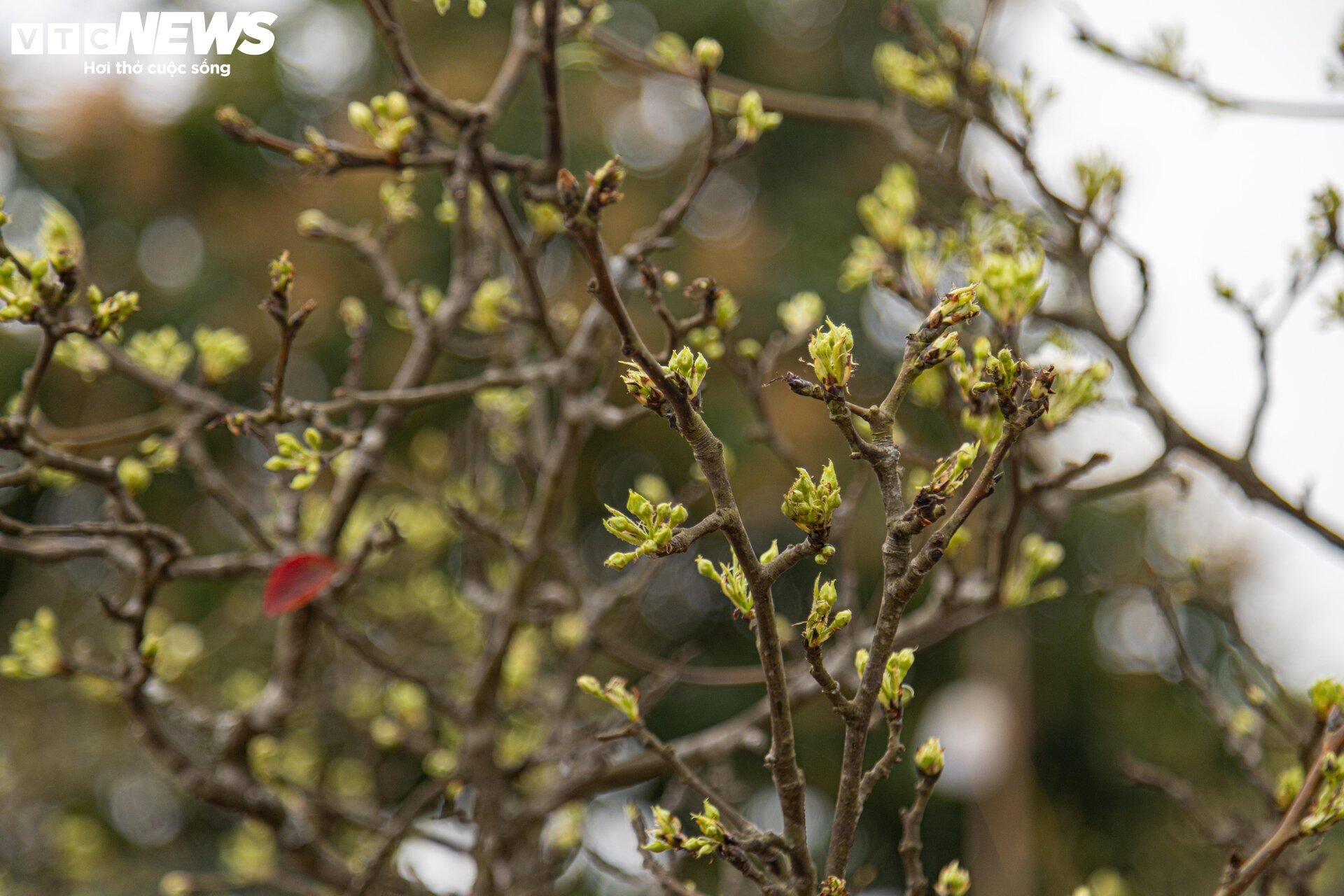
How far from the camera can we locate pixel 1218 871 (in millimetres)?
4281

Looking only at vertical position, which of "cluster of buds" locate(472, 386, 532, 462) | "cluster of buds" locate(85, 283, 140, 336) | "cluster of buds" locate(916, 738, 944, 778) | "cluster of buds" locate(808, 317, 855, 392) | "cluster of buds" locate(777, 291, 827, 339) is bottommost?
"cluster of buds" locate(472, 386, 532, 462)

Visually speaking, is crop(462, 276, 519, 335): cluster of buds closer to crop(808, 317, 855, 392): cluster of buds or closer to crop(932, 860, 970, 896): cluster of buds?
crop(808, 317, 855, 392): cluster of buds

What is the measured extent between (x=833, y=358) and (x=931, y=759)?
46 cm

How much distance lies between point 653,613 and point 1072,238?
12.3 feet

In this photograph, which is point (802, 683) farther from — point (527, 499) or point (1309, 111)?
point (1309, 111)

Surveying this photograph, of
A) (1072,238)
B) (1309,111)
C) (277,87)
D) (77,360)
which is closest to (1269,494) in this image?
(1072,238)

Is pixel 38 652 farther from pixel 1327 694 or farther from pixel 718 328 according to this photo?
pixel 1327 694

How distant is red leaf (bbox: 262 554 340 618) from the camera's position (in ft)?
4.44

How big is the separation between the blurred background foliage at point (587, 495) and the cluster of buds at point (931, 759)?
11.0ft

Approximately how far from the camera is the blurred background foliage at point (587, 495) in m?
4.70

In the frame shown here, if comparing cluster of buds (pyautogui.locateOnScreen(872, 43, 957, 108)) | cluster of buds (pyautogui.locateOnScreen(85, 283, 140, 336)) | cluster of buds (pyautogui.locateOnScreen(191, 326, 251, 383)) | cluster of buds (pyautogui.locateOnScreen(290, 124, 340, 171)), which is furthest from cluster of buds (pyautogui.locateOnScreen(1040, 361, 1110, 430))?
cluster of buds (pyautogui.locateOnScreen(191, 326, 251, 383))

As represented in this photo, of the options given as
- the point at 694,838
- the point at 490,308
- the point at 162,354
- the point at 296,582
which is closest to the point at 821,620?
the point at 694,838

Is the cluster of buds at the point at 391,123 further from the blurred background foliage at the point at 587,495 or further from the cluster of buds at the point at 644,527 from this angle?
the blurred background foliage at the point at 587,495

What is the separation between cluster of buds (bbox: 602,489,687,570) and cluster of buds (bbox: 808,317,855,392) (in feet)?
0.55
